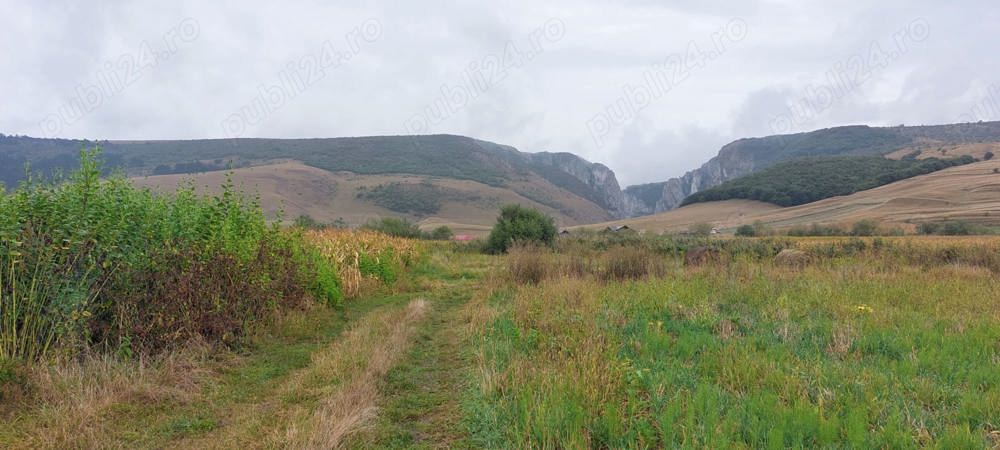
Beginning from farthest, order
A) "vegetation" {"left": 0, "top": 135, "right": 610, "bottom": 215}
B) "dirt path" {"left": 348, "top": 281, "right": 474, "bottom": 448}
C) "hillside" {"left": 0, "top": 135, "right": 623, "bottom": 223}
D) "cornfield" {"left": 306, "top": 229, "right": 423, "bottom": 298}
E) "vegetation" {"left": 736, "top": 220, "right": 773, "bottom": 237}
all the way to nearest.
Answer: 1. "hillside" {"left": 0, "top": 135, "right": 623, "bottom": 223}
2. "vegetation" {"left": 0, "top": 135, "right": 610, "bottom": 215}
3. "vegetation" {"left": 736, "top": 220, "right": 773, "bottom": 237}
4. "cornfield" {"left": 306, "top": 229, "right": 423, "bottom": 298}
5. "dirt path" {"left": 348, "top": 281, "right": 474, "bottom": 448}

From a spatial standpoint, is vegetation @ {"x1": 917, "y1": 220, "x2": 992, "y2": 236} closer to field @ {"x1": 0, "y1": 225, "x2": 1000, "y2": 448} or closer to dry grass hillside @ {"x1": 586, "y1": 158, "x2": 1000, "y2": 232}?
dry grass hillside @ {"x1": 586, "y1": 158, "x2": 1000, "y2": 232}

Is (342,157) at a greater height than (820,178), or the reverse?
(342,157)

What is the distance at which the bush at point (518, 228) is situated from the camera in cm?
3177

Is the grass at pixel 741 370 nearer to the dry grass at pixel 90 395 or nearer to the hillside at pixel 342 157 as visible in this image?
the dry grass at pixel 90 395

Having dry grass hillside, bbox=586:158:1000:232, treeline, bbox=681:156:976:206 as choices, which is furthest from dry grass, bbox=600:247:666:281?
treeline, bbox=681:156:976:206

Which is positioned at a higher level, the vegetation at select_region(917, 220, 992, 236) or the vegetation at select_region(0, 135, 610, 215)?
the vegetation at select_region(0, 135, 610, 215)

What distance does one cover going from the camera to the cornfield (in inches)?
504

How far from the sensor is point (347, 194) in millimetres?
113312

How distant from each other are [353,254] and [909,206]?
69868 millimetres

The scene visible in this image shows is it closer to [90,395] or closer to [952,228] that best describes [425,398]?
[90,395]

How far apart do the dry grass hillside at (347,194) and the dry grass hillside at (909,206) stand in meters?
43.5

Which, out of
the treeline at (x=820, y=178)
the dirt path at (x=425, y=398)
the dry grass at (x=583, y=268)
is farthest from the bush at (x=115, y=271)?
the treeline at (x=820, y=178)

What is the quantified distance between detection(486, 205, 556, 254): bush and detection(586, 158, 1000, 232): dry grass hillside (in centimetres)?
3825

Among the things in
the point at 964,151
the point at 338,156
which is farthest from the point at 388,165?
the point at 964,151
